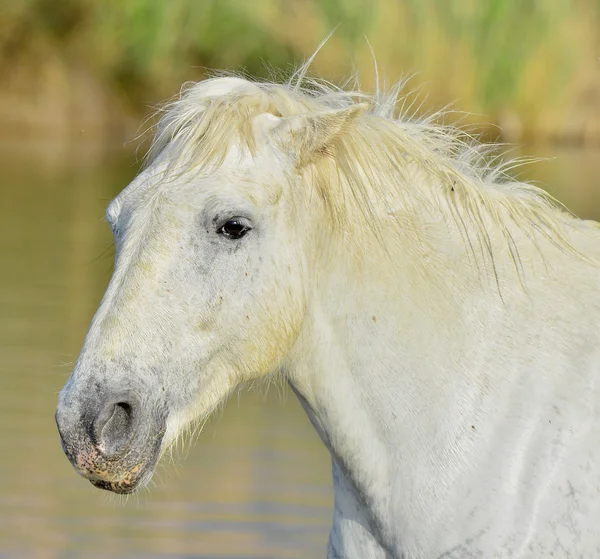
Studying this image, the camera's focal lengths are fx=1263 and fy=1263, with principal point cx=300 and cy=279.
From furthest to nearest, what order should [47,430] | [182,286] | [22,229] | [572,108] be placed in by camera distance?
[572,108], [22,229], [47,430], [182,286]

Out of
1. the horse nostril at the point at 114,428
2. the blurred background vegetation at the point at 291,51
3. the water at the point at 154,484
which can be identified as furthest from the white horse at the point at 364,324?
the blurred background vegetation at the point at 291,51

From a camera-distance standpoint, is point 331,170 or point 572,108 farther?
point 572,108

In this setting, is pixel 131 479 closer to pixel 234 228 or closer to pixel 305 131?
pixel 234 228

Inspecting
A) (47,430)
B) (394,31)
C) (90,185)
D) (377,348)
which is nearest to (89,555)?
(47,430)

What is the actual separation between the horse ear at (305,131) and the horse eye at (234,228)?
0.74 feet

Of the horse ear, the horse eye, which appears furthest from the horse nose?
the horse ear

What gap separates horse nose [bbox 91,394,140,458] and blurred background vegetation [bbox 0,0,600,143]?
14309 mm

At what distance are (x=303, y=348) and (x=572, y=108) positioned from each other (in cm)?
1655

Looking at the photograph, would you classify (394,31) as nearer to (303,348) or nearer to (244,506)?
(244,506)

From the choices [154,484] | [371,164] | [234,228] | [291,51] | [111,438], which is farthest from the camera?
[291,51]

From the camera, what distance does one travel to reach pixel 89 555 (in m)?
4.74

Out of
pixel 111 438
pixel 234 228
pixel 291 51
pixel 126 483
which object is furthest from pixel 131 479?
pixel 291 51

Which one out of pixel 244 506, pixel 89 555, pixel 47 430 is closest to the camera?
pixel 89 555

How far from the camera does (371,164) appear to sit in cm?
316
